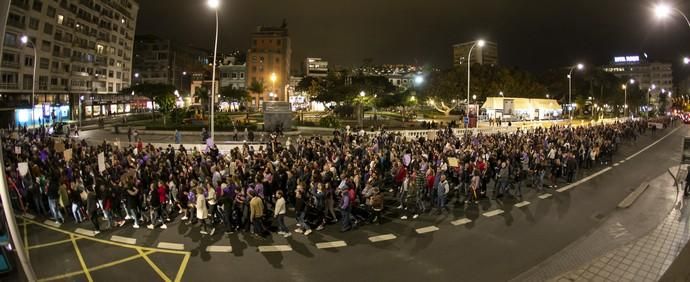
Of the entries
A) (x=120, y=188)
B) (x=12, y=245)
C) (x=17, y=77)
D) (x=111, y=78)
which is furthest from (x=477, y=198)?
(x=111, y=78)

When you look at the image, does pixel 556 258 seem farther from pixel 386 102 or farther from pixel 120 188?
pixel 386 102

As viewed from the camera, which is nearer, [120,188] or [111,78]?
[120,188]

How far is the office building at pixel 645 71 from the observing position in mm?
173000

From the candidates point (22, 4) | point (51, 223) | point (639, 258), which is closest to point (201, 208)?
point (51, 223)

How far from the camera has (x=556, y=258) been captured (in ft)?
33.1

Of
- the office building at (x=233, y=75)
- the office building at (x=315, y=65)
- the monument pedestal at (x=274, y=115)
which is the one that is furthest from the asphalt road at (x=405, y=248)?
the office building at (x=315, y=65)

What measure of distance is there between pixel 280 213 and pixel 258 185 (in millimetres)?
1629

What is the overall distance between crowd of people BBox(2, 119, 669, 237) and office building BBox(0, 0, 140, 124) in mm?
31452

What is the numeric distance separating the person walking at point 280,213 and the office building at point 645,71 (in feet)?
640

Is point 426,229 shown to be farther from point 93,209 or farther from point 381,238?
point 93,209

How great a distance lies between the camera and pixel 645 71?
6978 inches

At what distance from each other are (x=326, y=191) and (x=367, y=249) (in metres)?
2.52

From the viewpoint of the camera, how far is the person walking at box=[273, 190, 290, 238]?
460 inches

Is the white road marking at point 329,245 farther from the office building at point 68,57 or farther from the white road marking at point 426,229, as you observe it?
the office building at point 68,57
